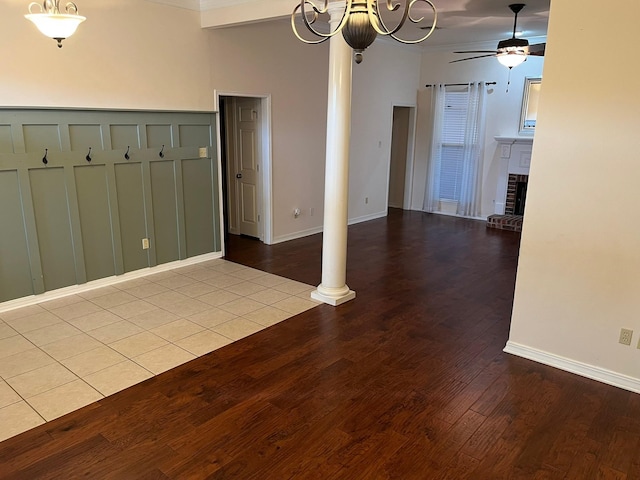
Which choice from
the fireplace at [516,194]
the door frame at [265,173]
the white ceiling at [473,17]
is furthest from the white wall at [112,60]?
the fireplace at [516,194]

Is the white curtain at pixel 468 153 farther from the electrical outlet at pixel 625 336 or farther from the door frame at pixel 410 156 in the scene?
the electrical outlet at pixel 625 336

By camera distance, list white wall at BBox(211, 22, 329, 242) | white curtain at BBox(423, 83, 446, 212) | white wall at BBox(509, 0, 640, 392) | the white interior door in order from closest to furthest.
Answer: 1. white wall at BBox(509, 0, 640, 392)
2. white wall at BBox(211, 22, 329, 242)
3. the white interior door
4. white curtain at BBox(423, 83, 446, 212)

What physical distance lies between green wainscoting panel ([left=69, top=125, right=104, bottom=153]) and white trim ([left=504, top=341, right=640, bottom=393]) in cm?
412

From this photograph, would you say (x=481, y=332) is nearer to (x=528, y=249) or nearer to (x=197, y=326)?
(x=528, y=249)

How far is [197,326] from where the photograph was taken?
13.0 feet

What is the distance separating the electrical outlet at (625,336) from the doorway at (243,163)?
4586 mm

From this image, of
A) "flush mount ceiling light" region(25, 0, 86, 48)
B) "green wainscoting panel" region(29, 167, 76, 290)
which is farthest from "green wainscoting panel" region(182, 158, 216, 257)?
"flush mount ceiling light" region(25, 0, 86, 48)

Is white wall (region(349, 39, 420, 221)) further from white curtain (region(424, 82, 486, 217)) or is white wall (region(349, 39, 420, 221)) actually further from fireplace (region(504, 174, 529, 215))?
fireplace (region(504, 174, 529, 215))

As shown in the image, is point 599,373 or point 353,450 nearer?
point 353,450

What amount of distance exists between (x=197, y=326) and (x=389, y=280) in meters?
2.21

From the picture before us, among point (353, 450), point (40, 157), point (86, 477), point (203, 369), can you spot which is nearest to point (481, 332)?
point (353, 450)

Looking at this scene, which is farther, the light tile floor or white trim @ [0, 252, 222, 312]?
white trim @ [0, 252, 222, 312]

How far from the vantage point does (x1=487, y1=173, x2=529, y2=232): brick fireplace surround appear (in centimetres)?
776

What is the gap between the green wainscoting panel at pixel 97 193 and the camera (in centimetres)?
415
